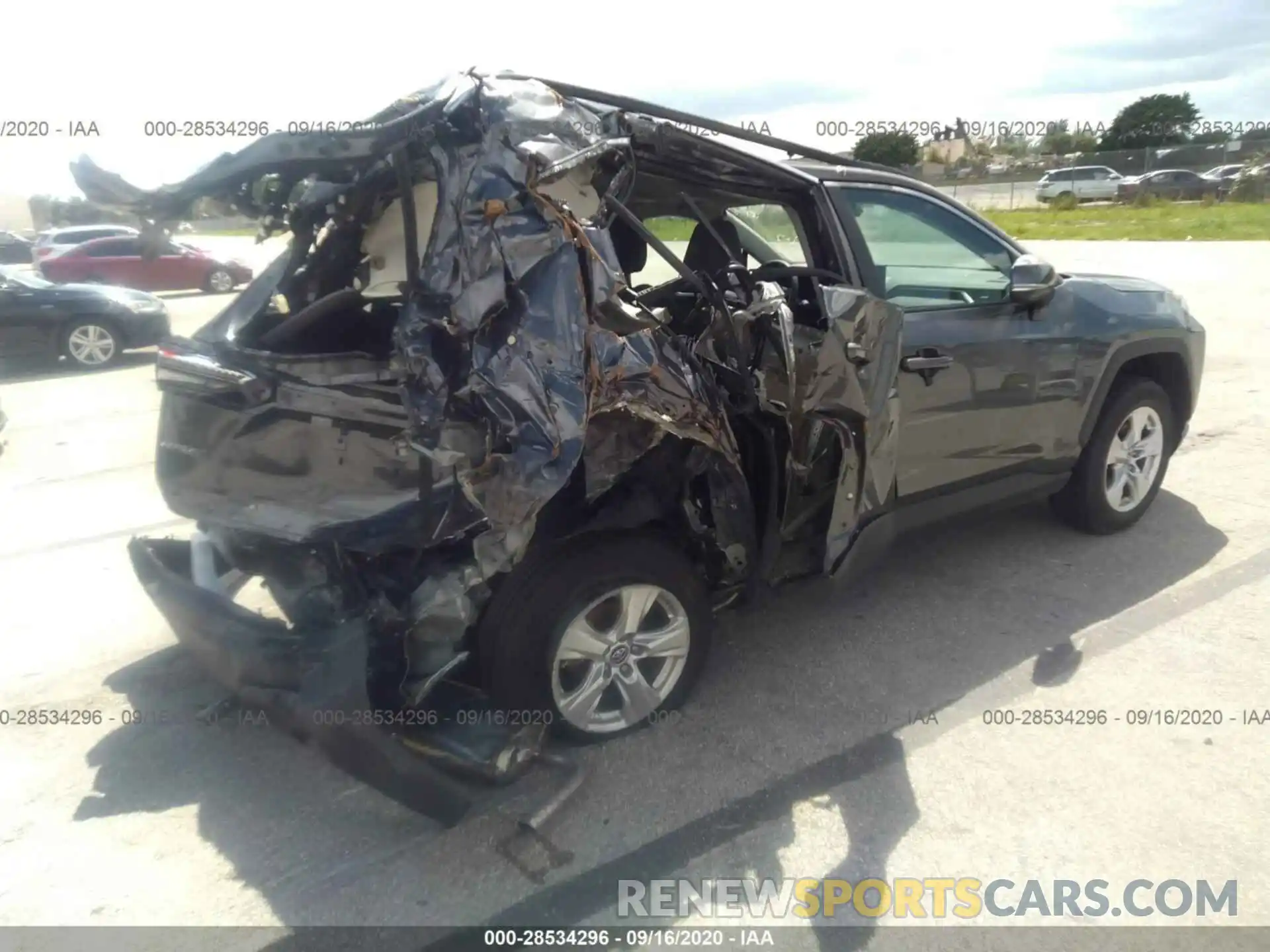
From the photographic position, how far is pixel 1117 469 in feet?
16.1

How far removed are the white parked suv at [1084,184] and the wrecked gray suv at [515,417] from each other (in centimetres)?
3480

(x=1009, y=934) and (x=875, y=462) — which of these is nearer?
(x=1009, y=934)

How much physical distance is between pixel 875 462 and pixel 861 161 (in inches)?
56.6

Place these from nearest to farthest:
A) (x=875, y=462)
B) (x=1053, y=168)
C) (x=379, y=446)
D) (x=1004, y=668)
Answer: (x=379, y=446)
(x=875, y=462)
(x=1004, y=668)
(x=1053, y=168)

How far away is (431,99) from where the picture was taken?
2.70m

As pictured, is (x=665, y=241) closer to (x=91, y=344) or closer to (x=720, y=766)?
(x=720, y=766)

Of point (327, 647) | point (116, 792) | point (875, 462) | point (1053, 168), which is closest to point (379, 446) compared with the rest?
point (327, 647)

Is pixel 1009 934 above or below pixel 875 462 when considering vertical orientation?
below

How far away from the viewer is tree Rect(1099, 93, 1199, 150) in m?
49.2

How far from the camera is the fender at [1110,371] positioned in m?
4.55

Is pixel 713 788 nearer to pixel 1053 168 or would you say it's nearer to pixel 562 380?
pixel 562 380

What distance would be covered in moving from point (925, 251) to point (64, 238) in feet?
70.0

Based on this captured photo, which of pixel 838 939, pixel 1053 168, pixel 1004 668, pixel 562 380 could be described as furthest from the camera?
pixel 1053 168

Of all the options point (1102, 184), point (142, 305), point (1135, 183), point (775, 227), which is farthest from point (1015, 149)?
point (775, 227)
